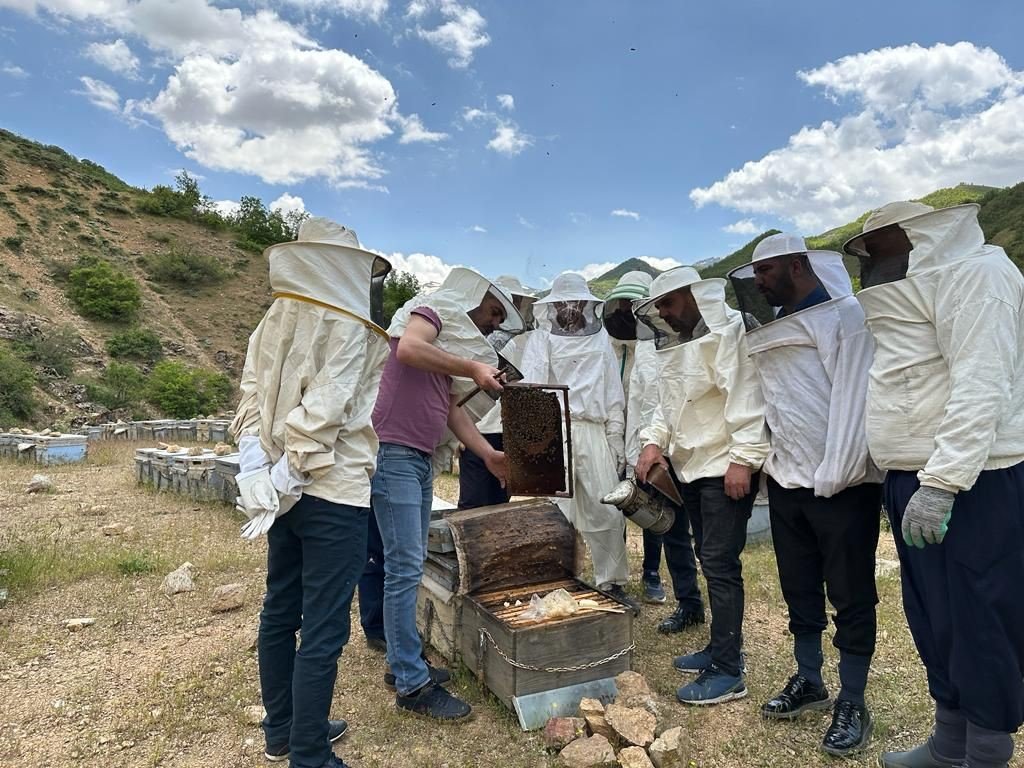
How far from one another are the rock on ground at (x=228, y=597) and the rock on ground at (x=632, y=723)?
318 cm

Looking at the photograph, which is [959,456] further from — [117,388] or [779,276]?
[117,388]

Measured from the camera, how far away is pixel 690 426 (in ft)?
12.1

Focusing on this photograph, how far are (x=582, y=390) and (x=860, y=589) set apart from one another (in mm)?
2275

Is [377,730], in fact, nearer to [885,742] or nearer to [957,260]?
[885,742]

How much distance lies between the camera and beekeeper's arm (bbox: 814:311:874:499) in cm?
289

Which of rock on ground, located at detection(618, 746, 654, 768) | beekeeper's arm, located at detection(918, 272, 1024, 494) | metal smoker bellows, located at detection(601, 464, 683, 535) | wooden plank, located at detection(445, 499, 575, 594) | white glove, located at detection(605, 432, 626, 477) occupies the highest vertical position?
beekeeper's arm, located at detection(918, 272, 1024, 494)

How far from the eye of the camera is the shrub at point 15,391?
17828 mm

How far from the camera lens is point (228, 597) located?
501 centimetres

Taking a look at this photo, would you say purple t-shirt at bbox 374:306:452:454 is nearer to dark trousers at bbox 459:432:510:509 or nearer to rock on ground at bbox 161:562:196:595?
dark trousers at bbox 459:432:510:509

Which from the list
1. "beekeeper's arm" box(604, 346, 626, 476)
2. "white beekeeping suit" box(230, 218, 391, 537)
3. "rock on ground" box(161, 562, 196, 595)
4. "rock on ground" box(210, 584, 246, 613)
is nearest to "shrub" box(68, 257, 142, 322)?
"rock on ground" box(161, 562, 196, 595)

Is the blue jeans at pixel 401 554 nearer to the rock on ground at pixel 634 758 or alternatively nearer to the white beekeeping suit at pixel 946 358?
the rock on ground at pixel 634 758

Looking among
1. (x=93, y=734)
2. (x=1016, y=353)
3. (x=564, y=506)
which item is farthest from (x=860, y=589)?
(x=93, y=734)

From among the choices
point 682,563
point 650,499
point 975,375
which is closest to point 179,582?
point 650,499

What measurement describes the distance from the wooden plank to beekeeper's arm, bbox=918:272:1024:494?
2126mm
